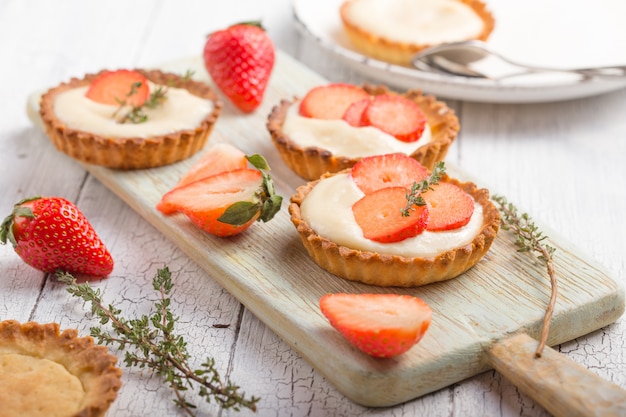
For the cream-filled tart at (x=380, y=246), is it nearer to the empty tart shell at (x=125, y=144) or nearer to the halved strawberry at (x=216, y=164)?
the halved strawberry at (x=216, y=164)

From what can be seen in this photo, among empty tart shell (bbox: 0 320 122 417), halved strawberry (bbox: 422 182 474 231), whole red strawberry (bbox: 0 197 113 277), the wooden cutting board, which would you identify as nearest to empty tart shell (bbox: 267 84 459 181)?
the wooden cutting board

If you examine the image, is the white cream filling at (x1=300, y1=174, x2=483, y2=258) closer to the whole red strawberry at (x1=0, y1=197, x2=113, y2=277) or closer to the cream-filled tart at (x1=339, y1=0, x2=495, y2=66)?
the whole red strawberry at (x1=0, y1=197, x2=113, y2=277)

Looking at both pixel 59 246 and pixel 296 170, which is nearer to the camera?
pixel 59 246

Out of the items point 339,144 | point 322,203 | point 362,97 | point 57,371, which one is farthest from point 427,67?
point 57,371

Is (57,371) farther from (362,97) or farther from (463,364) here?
(362,97)

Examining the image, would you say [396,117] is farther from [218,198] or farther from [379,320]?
[379,320]

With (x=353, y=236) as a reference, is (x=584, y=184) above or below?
below
